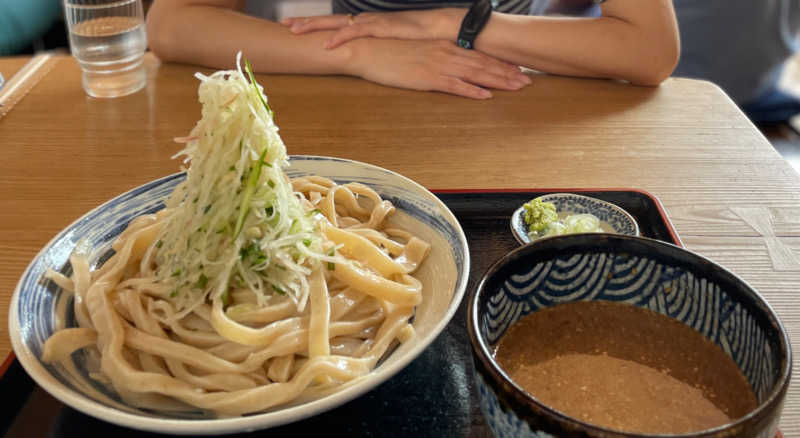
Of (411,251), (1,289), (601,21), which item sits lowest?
(1,289)

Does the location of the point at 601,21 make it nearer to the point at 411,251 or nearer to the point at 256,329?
the point at 411,251

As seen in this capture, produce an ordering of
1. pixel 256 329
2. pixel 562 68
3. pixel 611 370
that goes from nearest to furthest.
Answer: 1. pixel 611 370
2. pixel 256 329
3. pixel 562 68

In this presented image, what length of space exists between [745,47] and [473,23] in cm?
200

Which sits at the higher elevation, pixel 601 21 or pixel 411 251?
pixel 601 21

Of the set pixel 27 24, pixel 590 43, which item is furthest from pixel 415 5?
pixel 27 24

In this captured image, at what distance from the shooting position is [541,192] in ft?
3.98

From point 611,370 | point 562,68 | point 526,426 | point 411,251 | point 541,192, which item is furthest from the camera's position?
point 562,68

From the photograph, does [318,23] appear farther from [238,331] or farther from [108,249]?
[238,331]

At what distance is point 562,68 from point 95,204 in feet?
3.93

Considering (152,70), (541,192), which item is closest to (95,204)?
(152,70)

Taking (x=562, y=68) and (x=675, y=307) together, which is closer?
(x=675, y=307)

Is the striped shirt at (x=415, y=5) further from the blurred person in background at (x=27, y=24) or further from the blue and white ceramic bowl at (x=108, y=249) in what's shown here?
the blurred person in background at (x=27, y=24)

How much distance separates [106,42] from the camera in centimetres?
163

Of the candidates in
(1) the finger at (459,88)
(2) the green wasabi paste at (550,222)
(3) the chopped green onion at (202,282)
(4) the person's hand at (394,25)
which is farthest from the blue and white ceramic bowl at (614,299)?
(4) the person's hand at (394,25)
